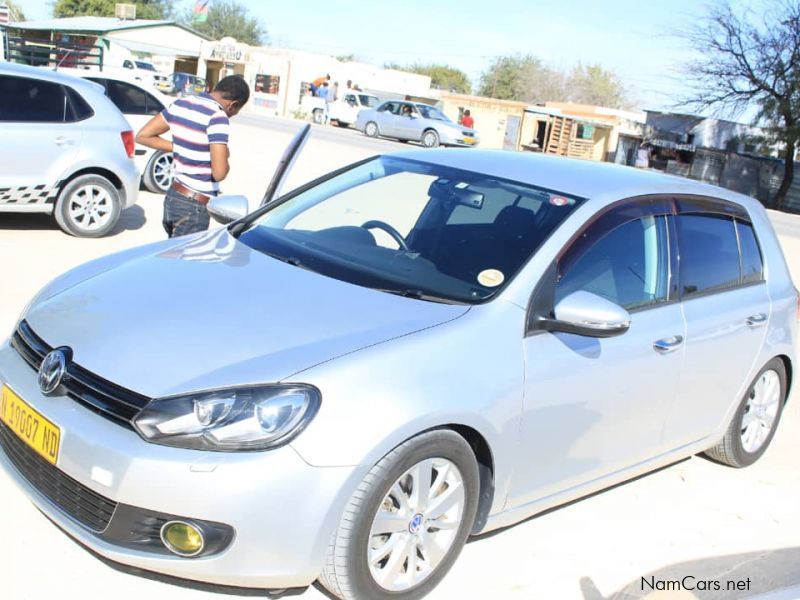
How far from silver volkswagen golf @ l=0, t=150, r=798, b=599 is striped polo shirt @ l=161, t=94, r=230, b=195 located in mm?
1113

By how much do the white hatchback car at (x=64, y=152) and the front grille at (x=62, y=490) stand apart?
18.9 feet

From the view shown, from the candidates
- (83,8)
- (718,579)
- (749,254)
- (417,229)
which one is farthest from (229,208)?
(83,8)

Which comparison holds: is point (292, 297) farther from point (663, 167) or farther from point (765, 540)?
point (663, 167)

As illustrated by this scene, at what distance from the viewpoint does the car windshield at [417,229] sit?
371cm

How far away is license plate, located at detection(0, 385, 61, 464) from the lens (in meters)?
2.99

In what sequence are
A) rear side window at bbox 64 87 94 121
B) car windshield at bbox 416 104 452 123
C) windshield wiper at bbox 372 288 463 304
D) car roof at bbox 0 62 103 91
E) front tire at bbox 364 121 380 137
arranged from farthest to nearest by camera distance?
front tire at bbox 364 121 380 137
car windshield at bbox 416 104 452 123
rear side window at bbox 64 87 94 121
car roof at bbox 0 62 103 91
windshield wiper at bbox 372 288 463 304

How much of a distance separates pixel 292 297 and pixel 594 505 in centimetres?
197

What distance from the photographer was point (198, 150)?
229 inches

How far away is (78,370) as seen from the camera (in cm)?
304

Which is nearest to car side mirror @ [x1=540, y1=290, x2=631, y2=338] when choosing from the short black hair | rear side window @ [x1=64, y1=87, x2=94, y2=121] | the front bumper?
the front bumper

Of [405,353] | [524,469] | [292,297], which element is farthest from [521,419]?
[292,297]

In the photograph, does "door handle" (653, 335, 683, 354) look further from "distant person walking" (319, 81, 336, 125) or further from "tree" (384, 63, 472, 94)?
"tree" (384, 63, 472, 94)

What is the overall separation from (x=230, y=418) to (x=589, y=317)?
142 cm

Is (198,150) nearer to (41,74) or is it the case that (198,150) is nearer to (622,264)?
(622,264)
